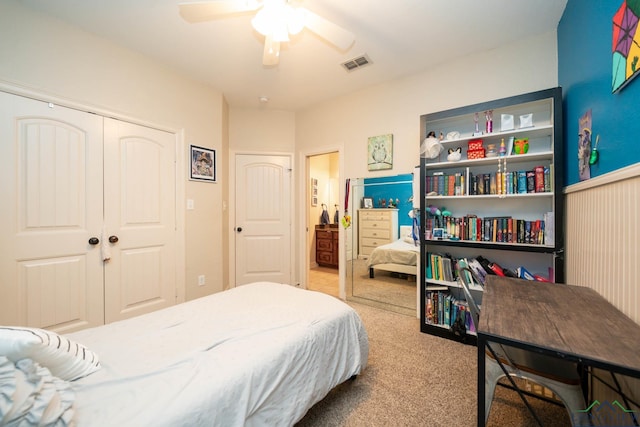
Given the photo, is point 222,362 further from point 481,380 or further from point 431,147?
point 431,147

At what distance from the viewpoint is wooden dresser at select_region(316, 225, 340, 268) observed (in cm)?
497

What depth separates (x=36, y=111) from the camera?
1.95m

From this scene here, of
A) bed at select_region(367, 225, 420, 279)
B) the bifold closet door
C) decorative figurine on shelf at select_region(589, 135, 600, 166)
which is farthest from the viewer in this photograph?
bed at select_region(367, 225, 420, 279)

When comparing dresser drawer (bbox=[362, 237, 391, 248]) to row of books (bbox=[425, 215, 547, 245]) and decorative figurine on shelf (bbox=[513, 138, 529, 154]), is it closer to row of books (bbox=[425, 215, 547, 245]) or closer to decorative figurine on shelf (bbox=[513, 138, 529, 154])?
row of books (bbox=[425, 215, 547, 245])

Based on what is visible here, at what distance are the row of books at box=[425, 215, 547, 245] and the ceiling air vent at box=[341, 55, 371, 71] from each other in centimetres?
170

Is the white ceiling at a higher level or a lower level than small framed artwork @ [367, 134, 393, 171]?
higher

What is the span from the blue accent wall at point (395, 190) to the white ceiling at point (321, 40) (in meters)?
1.16

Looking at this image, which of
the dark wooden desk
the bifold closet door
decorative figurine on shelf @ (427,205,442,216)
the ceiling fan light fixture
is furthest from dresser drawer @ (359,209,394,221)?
the bifold closet door

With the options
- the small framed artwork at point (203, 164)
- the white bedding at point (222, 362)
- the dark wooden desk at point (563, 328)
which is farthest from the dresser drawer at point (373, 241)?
the small framed artwork at point (203, 164)

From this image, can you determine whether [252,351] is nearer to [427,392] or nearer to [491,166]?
[427,392]

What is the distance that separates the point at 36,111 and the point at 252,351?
248 cm

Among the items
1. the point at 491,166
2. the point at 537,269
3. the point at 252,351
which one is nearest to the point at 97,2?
the point at 252,351

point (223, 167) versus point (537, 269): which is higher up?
point (223, 167)

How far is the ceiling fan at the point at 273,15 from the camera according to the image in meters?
1.49
